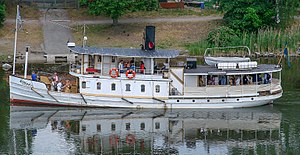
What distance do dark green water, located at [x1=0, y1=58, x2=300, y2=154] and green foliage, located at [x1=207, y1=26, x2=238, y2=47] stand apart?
21.8m

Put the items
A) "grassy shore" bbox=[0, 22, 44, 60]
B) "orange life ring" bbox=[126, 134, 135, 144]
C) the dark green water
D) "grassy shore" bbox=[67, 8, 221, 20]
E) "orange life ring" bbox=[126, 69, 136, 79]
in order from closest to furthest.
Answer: the dark green water
"orange life ring" bbox=[126, 134, 135, 144]
"orange life ring" bbox=[126, 69, 136, 79]
"grassy shore" bbox=[0, 22, 44, 60]
"grassy shore" bbox=[67, 8, 221, 20]

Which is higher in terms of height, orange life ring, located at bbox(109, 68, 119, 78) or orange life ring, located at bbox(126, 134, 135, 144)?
orange life ring, located at bbox(109, 68, 119, 78)

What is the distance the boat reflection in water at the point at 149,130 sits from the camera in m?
47.4

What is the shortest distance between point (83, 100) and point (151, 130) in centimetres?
701

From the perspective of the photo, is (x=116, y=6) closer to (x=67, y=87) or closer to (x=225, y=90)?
(x=67, y=87)

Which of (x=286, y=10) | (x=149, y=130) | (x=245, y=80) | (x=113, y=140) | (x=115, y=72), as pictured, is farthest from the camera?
(x=286, y=10)

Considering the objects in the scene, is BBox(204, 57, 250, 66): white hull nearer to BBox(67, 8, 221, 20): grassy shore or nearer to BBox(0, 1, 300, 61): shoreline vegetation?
BBox(0, 1, 300, 61): shoreline vegetation

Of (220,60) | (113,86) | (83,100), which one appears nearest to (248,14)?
(220,60)

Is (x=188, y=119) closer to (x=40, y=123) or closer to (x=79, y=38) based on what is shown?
(x=40, y=123)

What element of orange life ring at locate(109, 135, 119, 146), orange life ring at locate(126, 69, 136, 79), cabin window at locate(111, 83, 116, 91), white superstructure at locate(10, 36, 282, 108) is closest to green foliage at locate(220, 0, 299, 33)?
white superstructure at locate(10, 36, 282, 108)

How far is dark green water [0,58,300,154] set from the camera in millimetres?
47156

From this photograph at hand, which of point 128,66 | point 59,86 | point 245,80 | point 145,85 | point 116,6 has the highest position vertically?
point 116,6

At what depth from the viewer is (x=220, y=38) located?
264 feet

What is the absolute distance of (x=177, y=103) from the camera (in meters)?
56.2
